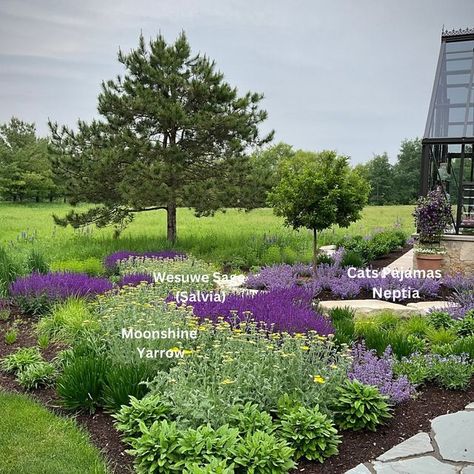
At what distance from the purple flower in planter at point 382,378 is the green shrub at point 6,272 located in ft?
16.6

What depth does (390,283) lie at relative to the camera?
316 inches

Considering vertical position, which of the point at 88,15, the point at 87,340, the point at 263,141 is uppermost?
the point at 88,15

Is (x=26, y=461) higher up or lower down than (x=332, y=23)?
lower down

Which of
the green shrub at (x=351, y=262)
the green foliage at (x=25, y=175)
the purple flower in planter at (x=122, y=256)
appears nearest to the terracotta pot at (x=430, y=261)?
the green shrub at (x=351, y=262)

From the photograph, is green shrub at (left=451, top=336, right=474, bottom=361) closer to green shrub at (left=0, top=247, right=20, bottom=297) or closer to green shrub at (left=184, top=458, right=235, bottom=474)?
green shrub at (left=184, top=458, right=235, bottom=474)

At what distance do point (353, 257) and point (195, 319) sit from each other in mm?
5913

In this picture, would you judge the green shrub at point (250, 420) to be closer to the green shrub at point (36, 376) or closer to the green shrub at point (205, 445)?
the green shrub at point (205, 445)

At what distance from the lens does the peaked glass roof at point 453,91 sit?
9.52m

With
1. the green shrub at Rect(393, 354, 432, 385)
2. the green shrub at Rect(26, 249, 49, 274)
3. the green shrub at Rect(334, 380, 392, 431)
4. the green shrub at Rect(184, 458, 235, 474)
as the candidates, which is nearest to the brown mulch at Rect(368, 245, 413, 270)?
the green shrub at Rect(393, 354, 432, 385)

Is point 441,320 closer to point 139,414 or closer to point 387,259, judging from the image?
point 139,414

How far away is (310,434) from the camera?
3.14 meters

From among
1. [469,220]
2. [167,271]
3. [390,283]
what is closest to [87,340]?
[167,271]

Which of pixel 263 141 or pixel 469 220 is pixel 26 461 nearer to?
pixel 469 220

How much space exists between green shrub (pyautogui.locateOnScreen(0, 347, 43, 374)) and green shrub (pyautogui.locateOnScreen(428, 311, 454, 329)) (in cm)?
434
